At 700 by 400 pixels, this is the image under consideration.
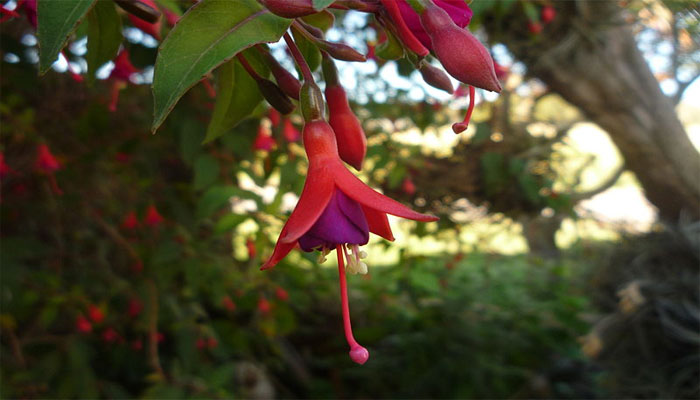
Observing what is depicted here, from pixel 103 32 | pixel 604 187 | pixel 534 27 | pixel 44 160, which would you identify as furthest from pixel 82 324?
pixel 604 187

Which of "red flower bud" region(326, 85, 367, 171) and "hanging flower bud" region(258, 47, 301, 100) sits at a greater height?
"hanging flower bud" region(258, 47, 301, 100)

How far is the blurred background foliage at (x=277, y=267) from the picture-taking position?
3.56ft

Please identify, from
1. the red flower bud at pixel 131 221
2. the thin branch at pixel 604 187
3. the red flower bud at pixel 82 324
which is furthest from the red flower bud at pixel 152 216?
the thin branch at pixel 604 187

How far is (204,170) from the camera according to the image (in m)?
0.91

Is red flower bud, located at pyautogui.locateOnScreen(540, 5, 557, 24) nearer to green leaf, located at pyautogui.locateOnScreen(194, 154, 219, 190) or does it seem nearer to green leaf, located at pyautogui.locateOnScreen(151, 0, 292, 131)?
green leaf, located at pyautogui.locateOnScreen(194, 154, 219, 190)

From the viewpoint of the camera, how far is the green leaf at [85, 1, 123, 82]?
0.42 meters

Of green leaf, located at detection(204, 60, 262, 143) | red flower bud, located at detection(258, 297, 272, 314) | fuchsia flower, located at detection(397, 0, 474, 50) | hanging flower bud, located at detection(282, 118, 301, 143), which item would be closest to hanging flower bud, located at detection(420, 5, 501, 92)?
fuchsia flower, located at detection(397, 0, 474, 50)

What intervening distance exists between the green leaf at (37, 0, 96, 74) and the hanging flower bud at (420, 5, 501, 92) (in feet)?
0.57

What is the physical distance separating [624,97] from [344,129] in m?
1.38

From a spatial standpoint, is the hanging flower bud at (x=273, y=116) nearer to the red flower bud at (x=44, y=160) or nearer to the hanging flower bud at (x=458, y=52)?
the red flower bud at (x=44, y=160)

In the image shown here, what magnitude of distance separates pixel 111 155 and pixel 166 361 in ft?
2.13

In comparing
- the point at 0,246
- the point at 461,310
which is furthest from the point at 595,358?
the point at 0,246

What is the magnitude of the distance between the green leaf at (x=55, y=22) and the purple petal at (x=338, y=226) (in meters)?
0.15

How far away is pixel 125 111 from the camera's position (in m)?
1.27
